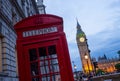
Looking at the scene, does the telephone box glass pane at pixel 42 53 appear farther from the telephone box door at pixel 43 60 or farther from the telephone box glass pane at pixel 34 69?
the telephone box glass pane at pixel 34 69

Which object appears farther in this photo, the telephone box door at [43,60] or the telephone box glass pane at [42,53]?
the telephone box glass pane at [42,53]

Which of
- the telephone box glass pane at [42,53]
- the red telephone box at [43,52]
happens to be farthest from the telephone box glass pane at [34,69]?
the telephone box glass pane at [42,53]

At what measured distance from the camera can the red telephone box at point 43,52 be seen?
13.7ft

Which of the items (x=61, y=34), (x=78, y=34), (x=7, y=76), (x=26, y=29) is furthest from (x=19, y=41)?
(x=78, y=34)

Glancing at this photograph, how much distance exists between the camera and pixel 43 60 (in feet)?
14.1

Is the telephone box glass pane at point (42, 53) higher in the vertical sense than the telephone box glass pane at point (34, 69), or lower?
higher

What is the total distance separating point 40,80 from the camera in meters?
4.17

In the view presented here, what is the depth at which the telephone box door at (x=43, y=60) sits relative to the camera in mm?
4207

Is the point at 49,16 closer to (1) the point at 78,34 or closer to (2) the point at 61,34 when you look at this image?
(2) the point at 61,34

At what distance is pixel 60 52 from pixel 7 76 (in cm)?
702

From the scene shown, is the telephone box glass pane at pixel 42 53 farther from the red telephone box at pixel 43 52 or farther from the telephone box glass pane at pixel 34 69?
the telephone box glass pane at pixel 34 69

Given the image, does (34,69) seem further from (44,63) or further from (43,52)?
(43,52)

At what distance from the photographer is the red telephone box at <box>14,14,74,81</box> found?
4.17m

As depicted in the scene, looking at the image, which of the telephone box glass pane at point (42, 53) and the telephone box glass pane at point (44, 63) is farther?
the telephone box glass pane at point (42, 53)
